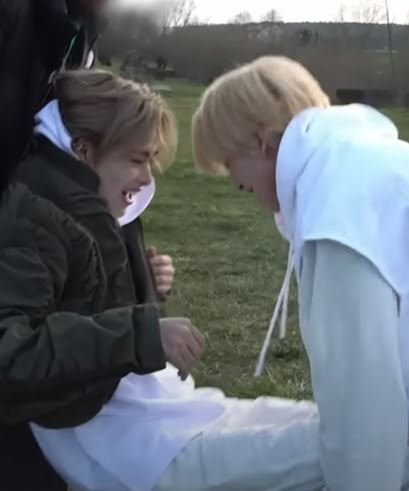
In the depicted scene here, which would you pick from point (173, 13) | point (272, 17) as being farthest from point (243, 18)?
point (173, 13)

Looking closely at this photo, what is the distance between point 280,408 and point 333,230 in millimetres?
685

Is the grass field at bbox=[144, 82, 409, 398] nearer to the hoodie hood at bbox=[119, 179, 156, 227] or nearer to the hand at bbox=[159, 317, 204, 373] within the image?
the hoodie hood at bbox=[119, 179, 156, 227]

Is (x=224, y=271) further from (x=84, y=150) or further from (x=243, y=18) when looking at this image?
(x=84, y=150)

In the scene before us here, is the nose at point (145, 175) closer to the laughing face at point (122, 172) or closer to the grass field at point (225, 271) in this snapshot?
the laughing face at point (122, 172)

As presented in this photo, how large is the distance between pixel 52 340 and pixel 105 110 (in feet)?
2.13

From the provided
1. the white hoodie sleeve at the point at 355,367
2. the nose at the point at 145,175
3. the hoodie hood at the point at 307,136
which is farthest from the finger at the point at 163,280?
the white hoodie sleeve at the point at 355,367

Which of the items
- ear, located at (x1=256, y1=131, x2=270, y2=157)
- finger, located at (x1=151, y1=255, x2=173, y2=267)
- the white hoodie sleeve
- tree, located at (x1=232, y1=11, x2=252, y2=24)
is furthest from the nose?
tree, located at (x1=232, y1=11, x2=252, y2=24)

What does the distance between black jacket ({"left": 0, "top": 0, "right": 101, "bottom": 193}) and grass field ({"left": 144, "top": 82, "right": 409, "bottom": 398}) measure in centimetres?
92

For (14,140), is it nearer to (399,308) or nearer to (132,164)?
(132,164)

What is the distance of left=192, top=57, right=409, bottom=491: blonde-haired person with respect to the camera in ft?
7.07

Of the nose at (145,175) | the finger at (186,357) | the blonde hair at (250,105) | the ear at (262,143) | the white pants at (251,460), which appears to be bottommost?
the white pants at (251,460)

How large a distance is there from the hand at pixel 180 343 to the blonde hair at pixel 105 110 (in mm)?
539

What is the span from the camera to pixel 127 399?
259 cm

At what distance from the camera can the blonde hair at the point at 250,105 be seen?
241cm
